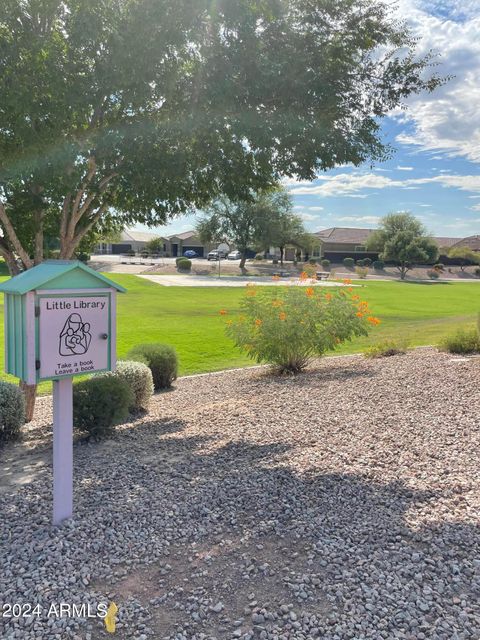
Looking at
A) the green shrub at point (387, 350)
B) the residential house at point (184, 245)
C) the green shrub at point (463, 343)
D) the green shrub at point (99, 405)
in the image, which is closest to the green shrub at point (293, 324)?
the green shrub at point (387, 350)

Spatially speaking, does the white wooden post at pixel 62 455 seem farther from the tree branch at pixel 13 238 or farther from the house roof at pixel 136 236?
the house roof at pixel 136 236

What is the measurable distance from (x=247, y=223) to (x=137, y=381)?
194ft

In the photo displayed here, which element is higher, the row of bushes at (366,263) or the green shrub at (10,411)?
the row of bushes at (366,263)

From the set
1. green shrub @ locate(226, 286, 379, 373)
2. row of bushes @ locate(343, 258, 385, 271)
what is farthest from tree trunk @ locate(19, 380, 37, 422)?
row of bushes @ locate(343, 258, 385, 271)

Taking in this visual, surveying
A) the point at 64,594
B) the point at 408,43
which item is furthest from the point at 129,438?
the point at 408,43

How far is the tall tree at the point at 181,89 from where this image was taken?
18.2 feet

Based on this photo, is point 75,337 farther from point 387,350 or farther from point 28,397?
point 387,350

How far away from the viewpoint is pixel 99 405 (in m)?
5.66

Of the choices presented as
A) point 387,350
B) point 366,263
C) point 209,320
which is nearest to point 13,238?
point 387,350

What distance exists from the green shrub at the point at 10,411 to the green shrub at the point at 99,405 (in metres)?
0.67

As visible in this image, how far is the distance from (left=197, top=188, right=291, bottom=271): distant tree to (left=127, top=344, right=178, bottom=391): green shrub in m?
54.7

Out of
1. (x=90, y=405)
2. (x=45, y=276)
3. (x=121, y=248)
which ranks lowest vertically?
(x=90, y=405)

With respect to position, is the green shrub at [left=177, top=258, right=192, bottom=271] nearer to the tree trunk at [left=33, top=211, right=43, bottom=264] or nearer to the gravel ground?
the tree trunk at [left=33, top=211, right=43, bottom=264]

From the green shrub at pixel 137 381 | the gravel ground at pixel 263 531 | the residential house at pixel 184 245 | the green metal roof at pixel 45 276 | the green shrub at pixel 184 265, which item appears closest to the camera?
the gravel ground at pixel 263 531
